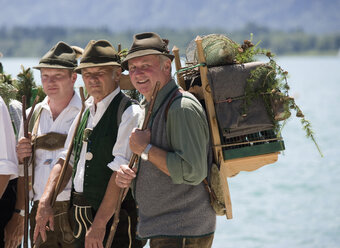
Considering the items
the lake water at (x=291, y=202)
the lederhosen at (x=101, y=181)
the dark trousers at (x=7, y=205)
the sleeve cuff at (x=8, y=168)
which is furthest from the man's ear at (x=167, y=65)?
the dark trousers at (x=7, y=205)

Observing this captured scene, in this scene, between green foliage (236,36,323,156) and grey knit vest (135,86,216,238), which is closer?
grey knit vest (135,86,216,238)

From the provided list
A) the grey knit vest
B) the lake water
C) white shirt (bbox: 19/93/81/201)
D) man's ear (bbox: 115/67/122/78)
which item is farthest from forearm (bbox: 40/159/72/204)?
the lake water

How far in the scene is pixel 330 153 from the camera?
2755cm

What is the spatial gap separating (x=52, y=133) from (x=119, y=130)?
1.07m

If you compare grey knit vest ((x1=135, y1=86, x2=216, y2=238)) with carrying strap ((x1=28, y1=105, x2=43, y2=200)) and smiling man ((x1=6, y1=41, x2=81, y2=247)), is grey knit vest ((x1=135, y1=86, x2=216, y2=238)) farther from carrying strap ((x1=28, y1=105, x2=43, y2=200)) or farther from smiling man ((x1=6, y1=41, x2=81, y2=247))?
carrying strap ((x1=28, y1=105, x2=43, y2=200))

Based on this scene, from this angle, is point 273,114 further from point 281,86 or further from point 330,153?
point 330,153

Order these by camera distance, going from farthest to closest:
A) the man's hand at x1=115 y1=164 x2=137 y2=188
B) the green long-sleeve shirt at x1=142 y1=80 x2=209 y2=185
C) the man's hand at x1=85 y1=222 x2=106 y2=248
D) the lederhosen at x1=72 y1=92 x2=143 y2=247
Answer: the lederhosen at x1=72 y1=92 x2=143 y2=247
the man's hand at x1=85 y1=222 x2=106 y2=248
the man's hand at x1=115 y1=164 x2=137 y2=188
the green long-sleeve shirt at x1=142 y1=80 x2=209 y2=185

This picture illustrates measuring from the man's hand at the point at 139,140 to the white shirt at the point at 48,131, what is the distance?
4.20 feet

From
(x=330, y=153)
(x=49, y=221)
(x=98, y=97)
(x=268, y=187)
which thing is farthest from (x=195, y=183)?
(x=330, y=153)

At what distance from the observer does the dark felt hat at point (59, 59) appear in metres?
4.95

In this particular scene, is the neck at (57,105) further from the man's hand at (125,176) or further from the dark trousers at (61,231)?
the man's hand at (125,176)

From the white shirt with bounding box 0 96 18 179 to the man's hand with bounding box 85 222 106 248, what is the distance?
2.42 ft

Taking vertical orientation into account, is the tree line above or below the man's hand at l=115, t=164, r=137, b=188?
above

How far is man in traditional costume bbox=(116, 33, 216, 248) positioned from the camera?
355 centimetres
